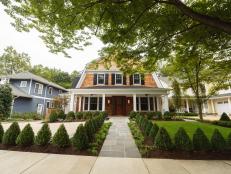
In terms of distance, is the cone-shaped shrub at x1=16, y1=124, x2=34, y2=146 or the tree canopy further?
the cone-shaped shrub at x1=16, y1=124, x2=34, y2=146

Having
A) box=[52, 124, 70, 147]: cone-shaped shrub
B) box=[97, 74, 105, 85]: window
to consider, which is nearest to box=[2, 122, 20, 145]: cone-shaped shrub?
box=[52, 124, 70, 147]: cone-shaped shrub

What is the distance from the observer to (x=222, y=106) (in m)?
24.2


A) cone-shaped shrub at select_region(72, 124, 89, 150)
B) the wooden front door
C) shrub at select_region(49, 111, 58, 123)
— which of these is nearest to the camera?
cone-shaped shrub at select_region(72, 124, 89, 150)

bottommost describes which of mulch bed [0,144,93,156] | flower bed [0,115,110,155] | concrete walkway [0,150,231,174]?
concrete walkway [0,150,231,174]

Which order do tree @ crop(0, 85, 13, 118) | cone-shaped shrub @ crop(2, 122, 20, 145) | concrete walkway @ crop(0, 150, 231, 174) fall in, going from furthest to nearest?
tree @ crop(0, 85, 13, 118) < cone-shaped shrub @ crop(2, 122, 20, 145) < concrete walkway @ crop(0, 150, 231, 174)

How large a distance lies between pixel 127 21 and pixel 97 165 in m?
4.86

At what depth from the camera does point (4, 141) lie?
5148 millimetres

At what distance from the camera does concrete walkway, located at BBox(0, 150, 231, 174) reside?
11.2 feet

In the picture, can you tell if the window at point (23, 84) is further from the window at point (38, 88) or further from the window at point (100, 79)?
the window at point (100, 79)

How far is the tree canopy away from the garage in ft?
71.1

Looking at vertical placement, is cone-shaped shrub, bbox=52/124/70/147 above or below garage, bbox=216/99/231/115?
below

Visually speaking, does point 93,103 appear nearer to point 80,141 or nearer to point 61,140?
point 61,140

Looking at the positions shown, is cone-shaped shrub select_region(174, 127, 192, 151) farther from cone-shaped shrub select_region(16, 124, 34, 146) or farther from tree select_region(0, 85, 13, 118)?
tree select_region(0, 85, 13, 118)

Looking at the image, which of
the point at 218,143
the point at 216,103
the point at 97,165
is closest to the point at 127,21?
the point at 97,165
